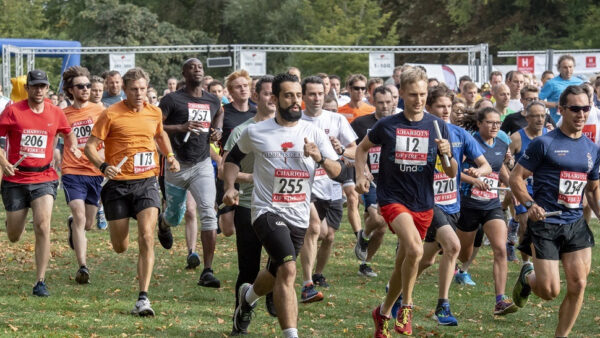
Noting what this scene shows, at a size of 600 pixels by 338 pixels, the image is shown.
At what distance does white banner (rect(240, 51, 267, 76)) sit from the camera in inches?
910

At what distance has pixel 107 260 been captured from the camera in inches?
491

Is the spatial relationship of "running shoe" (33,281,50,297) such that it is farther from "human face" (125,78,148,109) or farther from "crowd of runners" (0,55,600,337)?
"human face" (125,78,148,109)

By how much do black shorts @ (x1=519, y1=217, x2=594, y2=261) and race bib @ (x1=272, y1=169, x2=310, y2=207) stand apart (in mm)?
1752

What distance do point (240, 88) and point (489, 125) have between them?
2519 mm

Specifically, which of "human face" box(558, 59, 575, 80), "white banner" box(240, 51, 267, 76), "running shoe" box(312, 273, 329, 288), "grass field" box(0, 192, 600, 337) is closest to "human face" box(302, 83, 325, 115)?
"running shoe" box(312, 273, 329, 288)

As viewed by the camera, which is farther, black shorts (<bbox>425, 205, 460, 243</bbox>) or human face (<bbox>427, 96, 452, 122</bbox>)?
human face (<bbox>427, 96, 452, 122</bbox>)

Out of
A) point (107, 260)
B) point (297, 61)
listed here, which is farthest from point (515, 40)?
point (107, 260)

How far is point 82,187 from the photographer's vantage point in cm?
1136

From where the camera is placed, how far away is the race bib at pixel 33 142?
32.7ft

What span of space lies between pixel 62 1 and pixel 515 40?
91.5 ft

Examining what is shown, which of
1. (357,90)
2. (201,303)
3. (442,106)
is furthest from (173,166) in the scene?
(357,90)

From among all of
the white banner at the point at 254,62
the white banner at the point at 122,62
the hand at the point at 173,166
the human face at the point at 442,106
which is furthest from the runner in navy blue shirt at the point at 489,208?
the white banner at the point at 122,62

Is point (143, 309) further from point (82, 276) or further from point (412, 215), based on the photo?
point (412, 215)

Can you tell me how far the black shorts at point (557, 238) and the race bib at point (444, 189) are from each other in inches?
57.8
